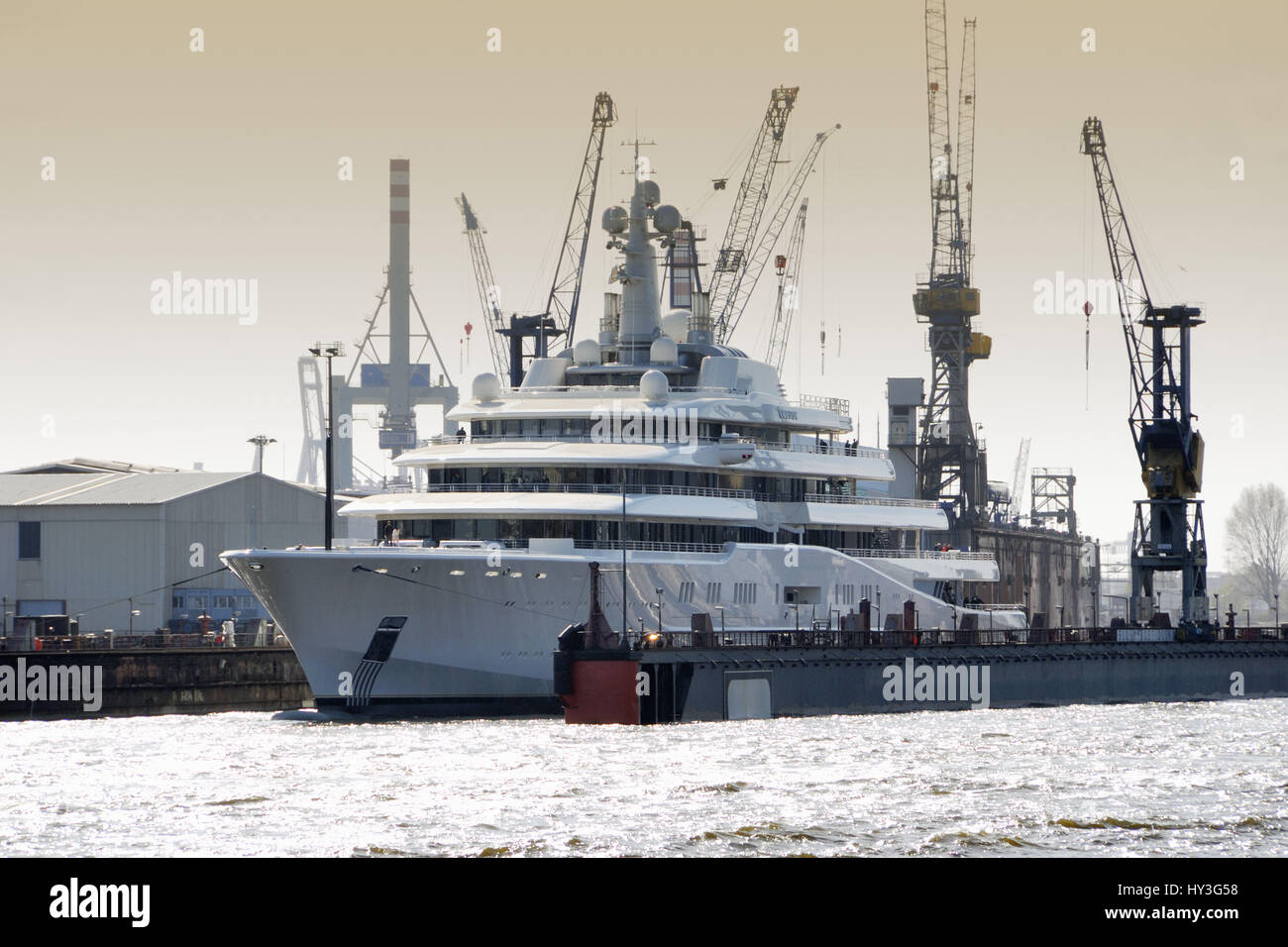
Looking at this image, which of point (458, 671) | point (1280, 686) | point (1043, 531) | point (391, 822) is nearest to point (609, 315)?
point (458, 671)

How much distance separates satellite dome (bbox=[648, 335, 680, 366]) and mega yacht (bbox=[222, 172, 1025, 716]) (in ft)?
0.24

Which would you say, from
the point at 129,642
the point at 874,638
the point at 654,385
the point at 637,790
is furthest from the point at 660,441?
the point at 637,790

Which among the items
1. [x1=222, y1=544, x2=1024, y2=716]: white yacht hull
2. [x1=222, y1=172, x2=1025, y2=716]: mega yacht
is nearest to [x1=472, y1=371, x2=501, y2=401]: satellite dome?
[x1=222, y1=172, x2=1025, y2=716]: mega yacht

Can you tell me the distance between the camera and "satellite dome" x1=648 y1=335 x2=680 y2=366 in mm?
69812

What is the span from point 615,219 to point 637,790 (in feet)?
124

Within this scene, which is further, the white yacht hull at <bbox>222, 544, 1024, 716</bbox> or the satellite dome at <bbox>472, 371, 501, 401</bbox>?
the satellite dome at <bbox>472, 371, 501, 401</bbox>

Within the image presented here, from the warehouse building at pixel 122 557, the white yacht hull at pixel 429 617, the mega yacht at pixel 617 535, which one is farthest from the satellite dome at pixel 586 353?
the warehouse building at pixel 122 557

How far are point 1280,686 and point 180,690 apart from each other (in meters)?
45.4

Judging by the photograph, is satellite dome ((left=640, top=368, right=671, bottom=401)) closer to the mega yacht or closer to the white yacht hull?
the mega yacht

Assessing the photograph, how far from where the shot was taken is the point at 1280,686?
81438 mm

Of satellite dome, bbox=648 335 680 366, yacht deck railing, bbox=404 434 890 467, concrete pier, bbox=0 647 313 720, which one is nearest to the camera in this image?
concrete pier, bbox=0 647 313 720

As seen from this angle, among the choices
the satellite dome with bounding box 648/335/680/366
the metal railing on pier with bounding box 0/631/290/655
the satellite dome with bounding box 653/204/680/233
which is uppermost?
the satellite dome with bounding box 653/204/680/233
